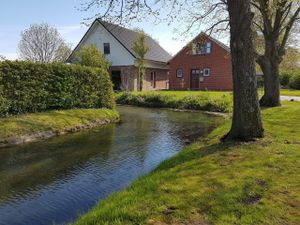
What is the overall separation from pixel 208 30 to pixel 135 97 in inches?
496

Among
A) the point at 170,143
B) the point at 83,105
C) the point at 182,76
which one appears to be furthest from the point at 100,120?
the point at 182,76

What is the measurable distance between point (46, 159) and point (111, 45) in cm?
3165

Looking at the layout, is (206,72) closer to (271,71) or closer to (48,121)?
(271,71)

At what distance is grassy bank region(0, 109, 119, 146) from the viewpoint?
44.6 ft

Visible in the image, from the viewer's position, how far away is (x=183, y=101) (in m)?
28.2

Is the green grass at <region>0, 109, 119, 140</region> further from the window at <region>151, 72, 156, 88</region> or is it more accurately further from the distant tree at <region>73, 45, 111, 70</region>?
the window at <region>151, 72, 156, 88</region>

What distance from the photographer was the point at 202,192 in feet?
20.5

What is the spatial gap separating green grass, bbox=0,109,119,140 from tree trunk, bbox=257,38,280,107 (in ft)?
29.0

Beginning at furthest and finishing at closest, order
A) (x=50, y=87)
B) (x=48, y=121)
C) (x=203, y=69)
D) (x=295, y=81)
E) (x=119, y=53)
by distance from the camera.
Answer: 1. (x=295, y=81)
2. (x=203, y=69)
3. (x=119, y=53)
4. (x=50, y=87)
5. (x=48, y=121)

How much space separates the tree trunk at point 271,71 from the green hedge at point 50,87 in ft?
29.2

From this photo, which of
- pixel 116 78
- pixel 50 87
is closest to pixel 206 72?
pixel 116 78

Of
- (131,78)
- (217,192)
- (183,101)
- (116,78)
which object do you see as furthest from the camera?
(116,78)

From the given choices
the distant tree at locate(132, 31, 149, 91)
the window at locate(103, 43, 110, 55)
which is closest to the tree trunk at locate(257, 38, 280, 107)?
the distant tree at locate(132, 31, 149, 91)

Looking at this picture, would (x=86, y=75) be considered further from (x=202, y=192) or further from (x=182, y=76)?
(x=182, y=76)
